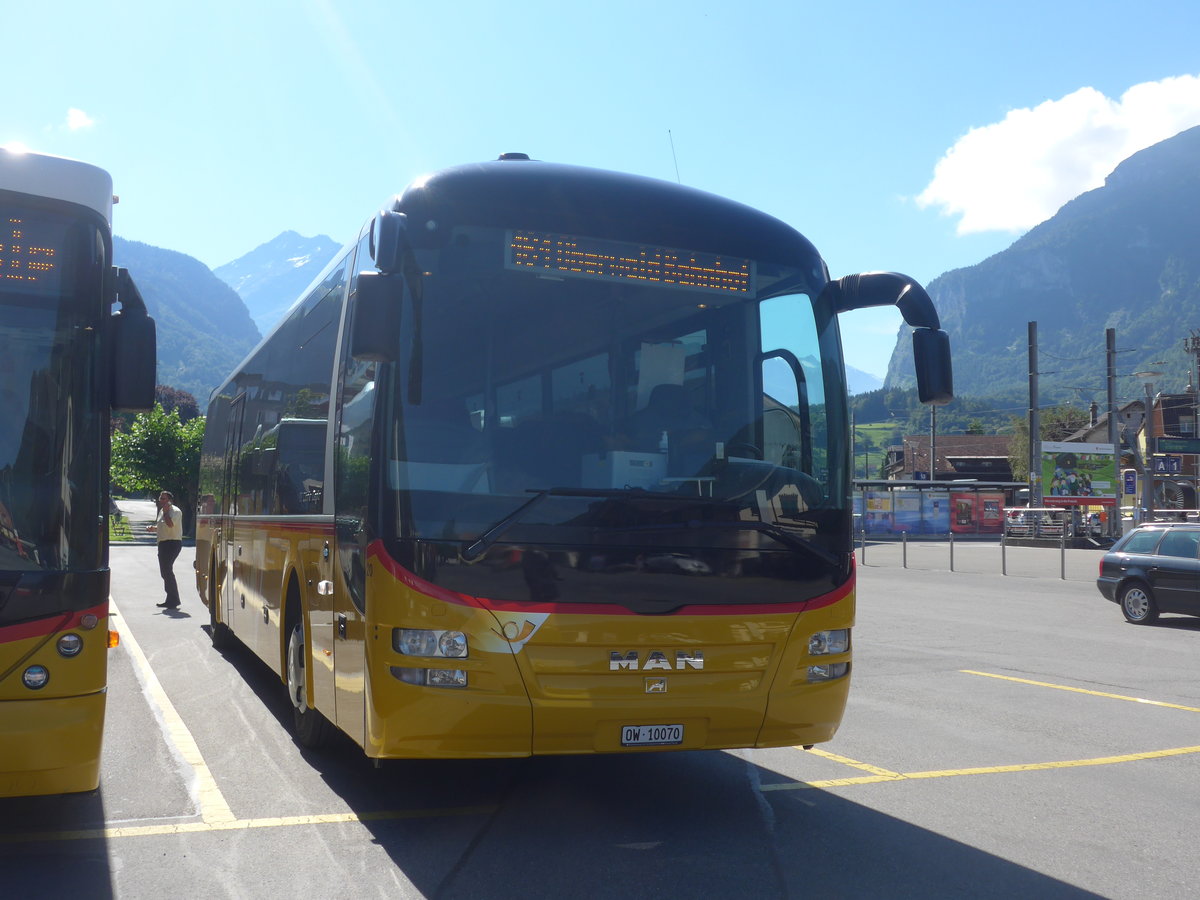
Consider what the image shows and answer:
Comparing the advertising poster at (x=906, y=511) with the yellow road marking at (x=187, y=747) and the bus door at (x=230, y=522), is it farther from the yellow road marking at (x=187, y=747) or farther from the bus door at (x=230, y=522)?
the yellow road marking at (x=187, y=747)

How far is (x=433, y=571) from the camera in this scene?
5.03 meters

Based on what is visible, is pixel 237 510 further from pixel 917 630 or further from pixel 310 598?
pixel 917 630

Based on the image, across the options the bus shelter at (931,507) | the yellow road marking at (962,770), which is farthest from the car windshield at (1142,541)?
the bus shelter at (931,507)

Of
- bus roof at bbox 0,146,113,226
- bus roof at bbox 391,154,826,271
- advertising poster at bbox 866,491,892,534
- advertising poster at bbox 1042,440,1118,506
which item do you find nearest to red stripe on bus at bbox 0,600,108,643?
bus roof at bbox 0,146,113,226

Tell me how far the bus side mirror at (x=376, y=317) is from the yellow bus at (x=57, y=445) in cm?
93

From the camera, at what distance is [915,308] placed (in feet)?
19.6

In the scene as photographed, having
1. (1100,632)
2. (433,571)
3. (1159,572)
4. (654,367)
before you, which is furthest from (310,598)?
(1159,572)

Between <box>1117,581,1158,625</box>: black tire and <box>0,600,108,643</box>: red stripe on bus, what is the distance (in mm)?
15862

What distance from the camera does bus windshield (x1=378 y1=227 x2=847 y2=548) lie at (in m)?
5.18

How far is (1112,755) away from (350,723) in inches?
191

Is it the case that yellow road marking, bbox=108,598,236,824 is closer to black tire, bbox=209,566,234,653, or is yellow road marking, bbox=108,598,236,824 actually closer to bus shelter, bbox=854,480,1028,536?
black tire, bbox=209,566,234,653

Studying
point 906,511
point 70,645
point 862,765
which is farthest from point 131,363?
point 906,511

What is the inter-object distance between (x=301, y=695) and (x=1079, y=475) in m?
53.7

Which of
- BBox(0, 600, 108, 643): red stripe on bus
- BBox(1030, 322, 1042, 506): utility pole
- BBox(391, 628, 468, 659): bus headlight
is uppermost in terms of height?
BBox(1030, 322, 1042, 506): utility pole
